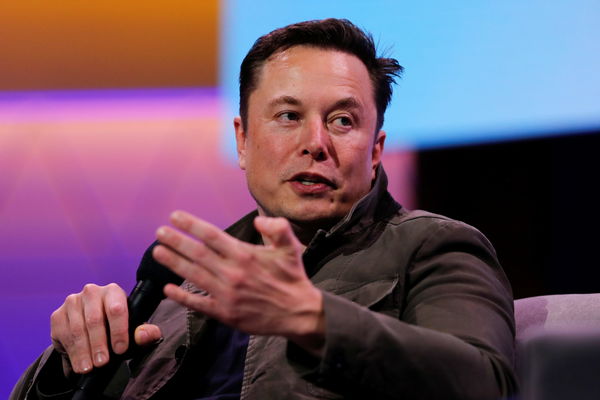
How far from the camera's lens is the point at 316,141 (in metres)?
1.56

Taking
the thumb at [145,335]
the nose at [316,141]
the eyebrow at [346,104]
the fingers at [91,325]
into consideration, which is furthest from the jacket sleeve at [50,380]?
the eyebrow at [346,104]

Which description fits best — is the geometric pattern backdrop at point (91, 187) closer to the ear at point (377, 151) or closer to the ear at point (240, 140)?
the ear at point (240, 140)

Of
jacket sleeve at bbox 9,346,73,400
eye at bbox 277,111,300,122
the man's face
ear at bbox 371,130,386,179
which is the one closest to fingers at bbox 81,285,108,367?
jacket sleeve at bbox 9,346,73,400

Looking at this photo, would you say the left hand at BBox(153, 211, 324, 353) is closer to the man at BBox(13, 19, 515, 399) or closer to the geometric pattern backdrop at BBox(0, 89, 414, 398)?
the man at BBox(13, 19, 515, 399)

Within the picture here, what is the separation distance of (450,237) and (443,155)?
0.99m

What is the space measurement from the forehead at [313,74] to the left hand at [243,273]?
0.71 meters

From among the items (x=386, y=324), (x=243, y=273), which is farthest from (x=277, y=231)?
(x=386, y=324)

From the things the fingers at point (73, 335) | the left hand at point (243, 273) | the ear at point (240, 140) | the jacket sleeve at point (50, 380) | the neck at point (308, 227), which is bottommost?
the jacket sleeve at point (50, 380)

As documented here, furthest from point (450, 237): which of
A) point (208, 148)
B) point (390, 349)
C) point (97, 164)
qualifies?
point (97, 164)

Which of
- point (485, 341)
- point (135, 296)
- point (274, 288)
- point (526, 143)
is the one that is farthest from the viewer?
point (526, 143)

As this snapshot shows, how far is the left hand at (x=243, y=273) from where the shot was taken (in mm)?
960

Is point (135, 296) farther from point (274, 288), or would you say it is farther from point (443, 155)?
point (443, 155)

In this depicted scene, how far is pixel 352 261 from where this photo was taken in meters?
1.47

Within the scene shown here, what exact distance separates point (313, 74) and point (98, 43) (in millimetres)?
1251
